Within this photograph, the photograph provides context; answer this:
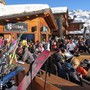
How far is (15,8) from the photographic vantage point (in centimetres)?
2142

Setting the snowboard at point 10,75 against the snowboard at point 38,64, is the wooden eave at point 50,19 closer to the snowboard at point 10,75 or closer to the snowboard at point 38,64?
the snowboard at point 10,75

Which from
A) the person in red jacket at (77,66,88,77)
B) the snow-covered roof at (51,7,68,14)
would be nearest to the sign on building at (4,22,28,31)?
the person in red jacket at (77,66,88,77)

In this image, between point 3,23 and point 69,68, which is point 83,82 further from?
point 3,23

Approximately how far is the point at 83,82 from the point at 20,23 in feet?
43.3

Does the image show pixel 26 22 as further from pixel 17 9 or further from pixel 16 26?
pixel 17 9

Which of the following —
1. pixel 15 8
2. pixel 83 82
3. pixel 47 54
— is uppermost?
pixel 15 8

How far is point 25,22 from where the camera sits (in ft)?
66.6

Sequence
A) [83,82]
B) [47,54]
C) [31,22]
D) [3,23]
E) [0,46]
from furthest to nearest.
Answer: [31,22] < [3,23] < [0,46] < [83,82] < [47,54]

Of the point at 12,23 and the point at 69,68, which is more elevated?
the point at 12,23

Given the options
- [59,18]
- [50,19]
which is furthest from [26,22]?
[59,18]

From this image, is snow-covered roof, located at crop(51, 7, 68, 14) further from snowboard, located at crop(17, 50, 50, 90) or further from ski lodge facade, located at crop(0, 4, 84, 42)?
snowboard, located at crop(17, 50, 50, 90)

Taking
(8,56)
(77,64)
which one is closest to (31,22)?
(8,56)

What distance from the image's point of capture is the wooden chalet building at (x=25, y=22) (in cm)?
1934

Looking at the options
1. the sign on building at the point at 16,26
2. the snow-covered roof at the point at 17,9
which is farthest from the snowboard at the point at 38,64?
the snow-covered roof at the point at 17,9
